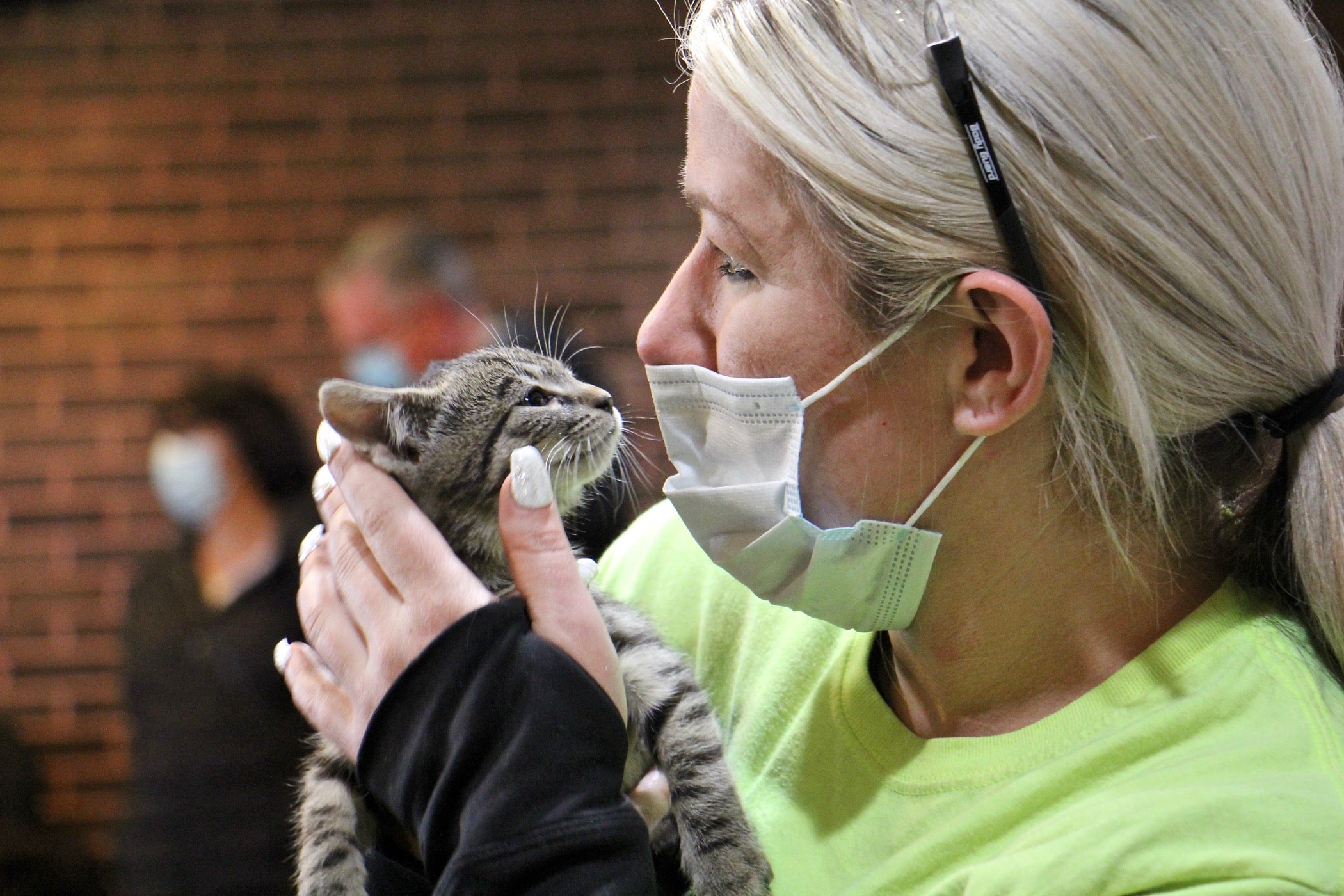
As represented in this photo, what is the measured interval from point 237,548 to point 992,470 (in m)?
2.46

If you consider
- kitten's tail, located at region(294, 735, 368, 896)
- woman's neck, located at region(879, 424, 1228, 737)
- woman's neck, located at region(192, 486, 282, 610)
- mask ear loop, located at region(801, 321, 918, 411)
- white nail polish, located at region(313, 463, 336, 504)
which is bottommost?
woman's neck, located at region(192, 486, 282, 610)

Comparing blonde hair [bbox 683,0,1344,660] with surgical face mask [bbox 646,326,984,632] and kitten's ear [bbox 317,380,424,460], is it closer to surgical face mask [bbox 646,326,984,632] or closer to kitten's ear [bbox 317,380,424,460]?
surgical face mask [bbox 646,326,984,632]

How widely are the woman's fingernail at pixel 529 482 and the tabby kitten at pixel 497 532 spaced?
29cm

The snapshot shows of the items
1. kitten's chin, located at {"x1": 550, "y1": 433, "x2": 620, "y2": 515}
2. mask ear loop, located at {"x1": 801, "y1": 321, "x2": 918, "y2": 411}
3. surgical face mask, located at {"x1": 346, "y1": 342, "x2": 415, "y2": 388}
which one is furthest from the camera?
surgical face mask, located at {"x1": 346, "y1": 342, "x2": 415, "y2": 388}

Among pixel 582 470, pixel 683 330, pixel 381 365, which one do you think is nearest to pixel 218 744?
pixel 381 365

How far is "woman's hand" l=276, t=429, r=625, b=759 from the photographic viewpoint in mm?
1344

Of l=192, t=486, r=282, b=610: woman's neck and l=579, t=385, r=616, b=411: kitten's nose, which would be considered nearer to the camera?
l=579, t=385, r=616, b=411: kitten's nose

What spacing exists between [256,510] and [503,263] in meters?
2.02

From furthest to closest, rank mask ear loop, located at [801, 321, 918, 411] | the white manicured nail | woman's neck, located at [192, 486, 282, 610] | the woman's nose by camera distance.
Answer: woman's neck, located at [192, 486, 282, 610] < the white manicured nail < the woman's nose < mask ear loop, located at [801, 321, 918, 411]

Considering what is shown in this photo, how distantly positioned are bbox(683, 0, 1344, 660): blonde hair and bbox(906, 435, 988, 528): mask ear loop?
101mm

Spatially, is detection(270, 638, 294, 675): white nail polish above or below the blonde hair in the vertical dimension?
below

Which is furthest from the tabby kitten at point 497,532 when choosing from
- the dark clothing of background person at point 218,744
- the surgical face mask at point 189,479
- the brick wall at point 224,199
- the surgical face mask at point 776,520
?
the brick wall at point 224,199

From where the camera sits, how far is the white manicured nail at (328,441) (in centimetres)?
160

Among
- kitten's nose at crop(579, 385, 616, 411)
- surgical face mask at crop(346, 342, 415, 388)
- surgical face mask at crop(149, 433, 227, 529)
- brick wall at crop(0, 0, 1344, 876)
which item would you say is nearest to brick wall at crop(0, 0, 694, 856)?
brick wall at crop(0, 0, 1344, 876)
